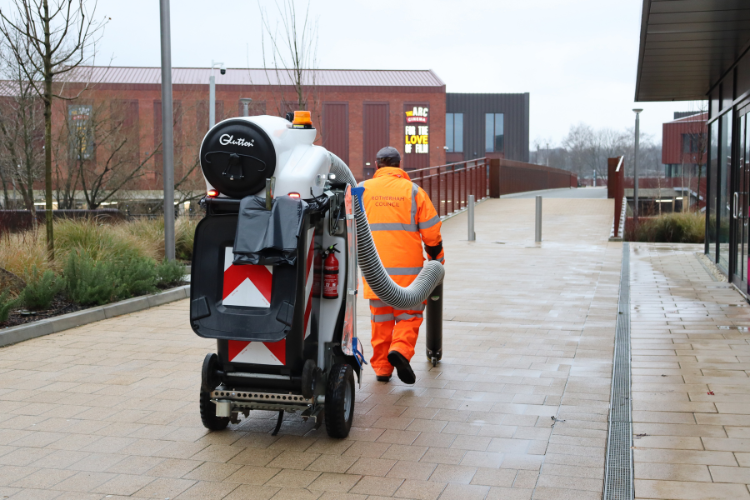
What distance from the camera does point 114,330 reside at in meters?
7.71

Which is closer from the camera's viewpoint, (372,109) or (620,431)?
(620,431)

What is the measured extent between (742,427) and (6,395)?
15.9ft

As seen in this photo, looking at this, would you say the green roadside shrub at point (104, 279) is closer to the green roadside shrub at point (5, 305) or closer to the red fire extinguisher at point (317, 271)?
the green roadside shrub at point (5, 305)

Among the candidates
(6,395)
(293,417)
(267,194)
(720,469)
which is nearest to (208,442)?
(293,417)

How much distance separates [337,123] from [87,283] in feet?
156

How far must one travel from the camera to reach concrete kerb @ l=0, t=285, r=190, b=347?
7043mm

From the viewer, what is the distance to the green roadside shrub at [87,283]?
843 centimetres

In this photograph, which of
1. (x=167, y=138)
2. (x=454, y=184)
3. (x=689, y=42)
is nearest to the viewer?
(x=689, y=42)

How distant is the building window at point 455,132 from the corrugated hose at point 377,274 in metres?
71.5

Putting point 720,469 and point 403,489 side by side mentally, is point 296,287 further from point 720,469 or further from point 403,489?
point 720,469

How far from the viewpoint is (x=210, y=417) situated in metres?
4.52

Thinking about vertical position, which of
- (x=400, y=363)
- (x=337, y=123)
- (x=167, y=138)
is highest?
(x=337, y=123)

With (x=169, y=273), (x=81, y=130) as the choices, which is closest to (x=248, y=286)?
(x=169, y=273)

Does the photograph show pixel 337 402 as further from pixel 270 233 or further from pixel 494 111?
pixel 494 111
